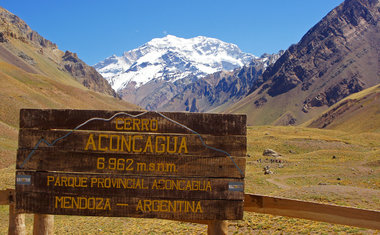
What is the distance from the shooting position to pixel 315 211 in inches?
227

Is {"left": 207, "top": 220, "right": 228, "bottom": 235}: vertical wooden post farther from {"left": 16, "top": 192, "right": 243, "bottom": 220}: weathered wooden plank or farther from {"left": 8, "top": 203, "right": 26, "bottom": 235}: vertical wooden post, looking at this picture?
{"left": 8, "top": 203, "right": 26, "bottom": 235}: vertical wooden post

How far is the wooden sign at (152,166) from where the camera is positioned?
5453mm

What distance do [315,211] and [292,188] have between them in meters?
20.0

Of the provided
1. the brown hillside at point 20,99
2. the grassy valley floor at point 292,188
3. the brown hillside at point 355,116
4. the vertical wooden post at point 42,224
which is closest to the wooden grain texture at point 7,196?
the vertical wooden post at point 42,224

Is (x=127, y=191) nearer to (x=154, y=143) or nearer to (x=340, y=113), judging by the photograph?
(x=154, y=143)

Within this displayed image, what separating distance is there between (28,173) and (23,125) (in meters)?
0.83

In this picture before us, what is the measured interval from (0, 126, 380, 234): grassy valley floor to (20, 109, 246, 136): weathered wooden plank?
22.8ft

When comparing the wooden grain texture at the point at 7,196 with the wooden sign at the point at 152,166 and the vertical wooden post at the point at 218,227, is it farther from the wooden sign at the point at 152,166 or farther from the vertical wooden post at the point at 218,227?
the vertical wooden post at the point at 218,227

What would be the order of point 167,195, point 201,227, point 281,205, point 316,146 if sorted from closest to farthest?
1. point 167,195
2. point 281,205
3. point 201,227
4. point 316,146

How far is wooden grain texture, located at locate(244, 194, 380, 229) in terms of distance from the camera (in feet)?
18.2

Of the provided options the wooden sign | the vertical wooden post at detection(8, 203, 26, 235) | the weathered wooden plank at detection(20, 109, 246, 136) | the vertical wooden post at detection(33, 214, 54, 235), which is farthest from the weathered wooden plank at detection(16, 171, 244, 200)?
the vertical wooden post at detection(8, 203, 26, 235)

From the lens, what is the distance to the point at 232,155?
215 inches

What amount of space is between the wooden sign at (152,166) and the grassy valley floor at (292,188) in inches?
260

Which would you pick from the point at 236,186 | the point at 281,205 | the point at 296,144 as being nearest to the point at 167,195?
the point at 236,186
